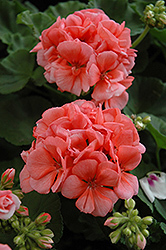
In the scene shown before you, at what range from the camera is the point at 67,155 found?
60 centimetres

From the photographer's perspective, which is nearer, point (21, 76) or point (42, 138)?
point (42, 138)

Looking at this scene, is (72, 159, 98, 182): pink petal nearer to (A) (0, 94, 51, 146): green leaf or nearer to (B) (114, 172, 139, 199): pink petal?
(B) (114, 172, 139, 199): pink petal

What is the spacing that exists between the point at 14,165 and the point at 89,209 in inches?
17.6

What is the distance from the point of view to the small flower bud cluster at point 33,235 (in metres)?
0.57

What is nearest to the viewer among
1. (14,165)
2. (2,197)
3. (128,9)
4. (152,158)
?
(2,197)

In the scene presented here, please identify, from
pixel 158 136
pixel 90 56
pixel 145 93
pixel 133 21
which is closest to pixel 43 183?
pixel 90 56

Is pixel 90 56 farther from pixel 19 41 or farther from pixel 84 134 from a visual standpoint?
pixel 19 41

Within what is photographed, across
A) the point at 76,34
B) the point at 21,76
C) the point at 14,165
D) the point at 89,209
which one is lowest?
the point at 14,165

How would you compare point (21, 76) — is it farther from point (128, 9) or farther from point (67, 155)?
point (67, 155)

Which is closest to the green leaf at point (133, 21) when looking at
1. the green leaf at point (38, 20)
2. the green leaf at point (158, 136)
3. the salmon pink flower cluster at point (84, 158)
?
the green leaf at point (38, 20)

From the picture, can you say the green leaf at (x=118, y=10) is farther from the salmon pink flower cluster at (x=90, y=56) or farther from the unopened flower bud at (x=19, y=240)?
the unopened flower bud at (x=19, y=240)

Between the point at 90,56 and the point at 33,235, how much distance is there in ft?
1.41

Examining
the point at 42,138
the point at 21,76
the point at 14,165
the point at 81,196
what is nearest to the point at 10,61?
the point at 21,76

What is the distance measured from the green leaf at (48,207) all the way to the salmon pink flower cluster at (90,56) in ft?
0.94
